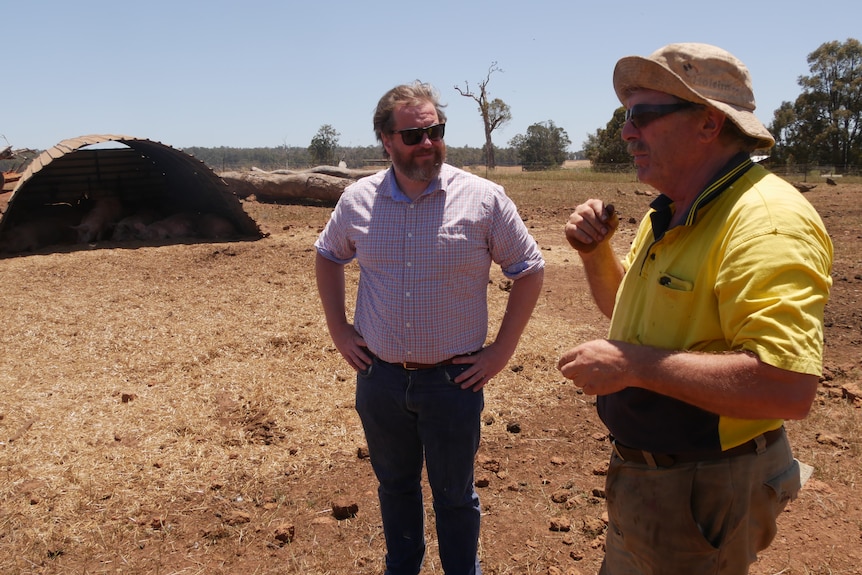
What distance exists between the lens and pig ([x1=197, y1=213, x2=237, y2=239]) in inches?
498

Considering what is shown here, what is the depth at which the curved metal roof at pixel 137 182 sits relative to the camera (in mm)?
12430

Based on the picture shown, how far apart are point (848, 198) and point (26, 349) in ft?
60.4

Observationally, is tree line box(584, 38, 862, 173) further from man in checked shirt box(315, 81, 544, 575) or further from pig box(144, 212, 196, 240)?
man in checked shirt box(315, 81, 544, 575)

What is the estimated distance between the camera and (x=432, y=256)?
278 cm

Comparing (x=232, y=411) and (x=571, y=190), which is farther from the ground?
(x=571, y=190)

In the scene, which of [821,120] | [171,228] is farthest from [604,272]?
[821,120]

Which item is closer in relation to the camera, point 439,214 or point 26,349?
point 439,214

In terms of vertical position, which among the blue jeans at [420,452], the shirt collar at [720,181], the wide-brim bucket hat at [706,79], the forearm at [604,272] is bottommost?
the blue jeans at [420,452]

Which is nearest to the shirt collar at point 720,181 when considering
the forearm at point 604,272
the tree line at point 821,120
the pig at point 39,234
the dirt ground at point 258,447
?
the forearm at point 604,272

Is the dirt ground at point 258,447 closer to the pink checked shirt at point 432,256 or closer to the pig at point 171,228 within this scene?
the pink checked shirt at point 432,256

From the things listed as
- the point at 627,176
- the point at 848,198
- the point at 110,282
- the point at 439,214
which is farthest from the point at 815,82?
the point at 439,214

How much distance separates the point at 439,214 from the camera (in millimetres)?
2809

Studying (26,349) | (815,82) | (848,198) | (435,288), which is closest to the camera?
(435,288)

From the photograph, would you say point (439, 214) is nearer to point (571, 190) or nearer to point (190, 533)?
point (190, 533)
